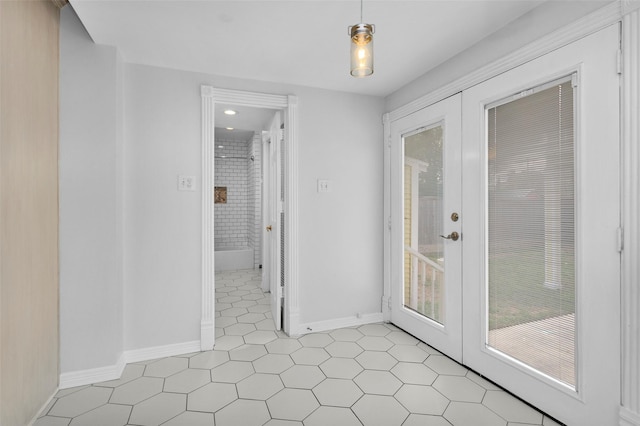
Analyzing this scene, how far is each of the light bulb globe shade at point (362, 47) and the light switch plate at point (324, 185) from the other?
179cm

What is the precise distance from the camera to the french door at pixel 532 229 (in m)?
1.56

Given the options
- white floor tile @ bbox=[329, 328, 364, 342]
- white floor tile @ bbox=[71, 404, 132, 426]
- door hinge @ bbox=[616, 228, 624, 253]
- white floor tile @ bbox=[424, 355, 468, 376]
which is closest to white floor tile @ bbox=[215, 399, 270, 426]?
white floor tile @ bbox=[71, 404, 132, 426]

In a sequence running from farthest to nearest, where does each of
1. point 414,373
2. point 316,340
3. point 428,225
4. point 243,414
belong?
point 316,340, point 428,225, point 414,373, point 243,414

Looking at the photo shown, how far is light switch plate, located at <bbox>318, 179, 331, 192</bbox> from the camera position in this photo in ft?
10.1

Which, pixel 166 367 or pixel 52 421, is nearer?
pixel 52 421

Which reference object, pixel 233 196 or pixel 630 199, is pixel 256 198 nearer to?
pixel 233 196

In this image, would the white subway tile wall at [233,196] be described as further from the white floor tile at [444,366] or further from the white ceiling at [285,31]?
the white floor tile at [444,366]

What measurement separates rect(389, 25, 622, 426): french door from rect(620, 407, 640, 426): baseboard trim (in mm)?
34

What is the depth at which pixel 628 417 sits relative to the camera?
1.46m

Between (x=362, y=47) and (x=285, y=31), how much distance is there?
1.03 m

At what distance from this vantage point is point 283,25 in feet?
6.67

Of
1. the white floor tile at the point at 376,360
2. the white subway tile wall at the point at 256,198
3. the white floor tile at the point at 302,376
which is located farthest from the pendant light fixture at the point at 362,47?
the white subway tile wall at the point at 256,198

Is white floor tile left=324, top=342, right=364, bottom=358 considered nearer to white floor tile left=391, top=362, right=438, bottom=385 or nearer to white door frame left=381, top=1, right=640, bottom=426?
white floor tile left=391, top=362, right=438, bottom=385

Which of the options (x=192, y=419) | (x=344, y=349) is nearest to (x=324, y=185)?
(x=344, y=349)
